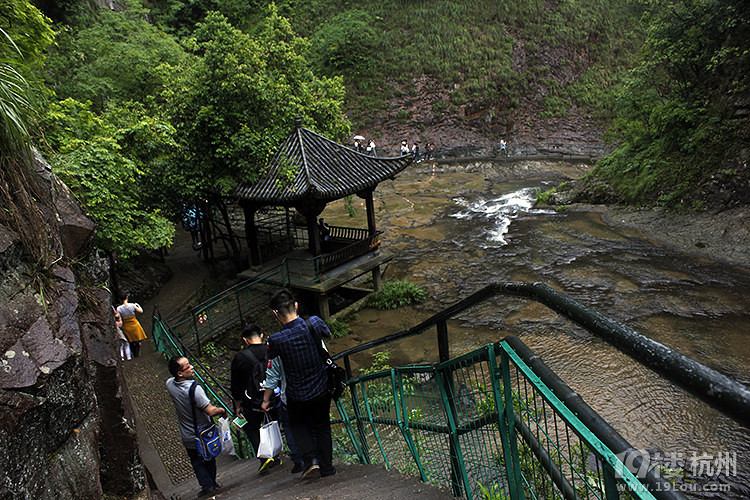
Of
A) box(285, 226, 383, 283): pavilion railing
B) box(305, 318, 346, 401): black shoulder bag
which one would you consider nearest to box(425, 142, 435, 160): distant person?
box(285, 226, 383, 283): pavilion railing

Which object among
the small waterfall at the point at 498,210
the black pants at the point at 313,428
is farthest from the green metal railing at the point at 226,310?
the small waterfall at the point at 498,210

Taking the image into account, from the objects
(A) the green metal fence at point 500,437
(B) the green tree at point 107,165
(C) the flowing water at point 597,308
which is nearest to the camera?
(A) the green metal fence at point 500,437

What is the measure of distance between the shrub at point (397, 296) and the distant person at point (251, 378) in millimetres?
9694

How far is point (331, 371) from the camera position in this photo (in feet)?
13.7

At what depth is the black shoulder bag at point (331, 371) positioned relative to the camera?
4137mm

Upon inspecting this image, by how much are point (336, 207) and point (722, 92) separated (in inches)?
742

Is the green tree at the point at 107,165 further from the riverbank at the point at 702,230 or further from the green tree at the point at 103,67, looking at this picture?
the riverbank at the point at 702,230

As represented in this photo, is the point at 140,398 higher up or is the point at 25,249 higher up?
the point at 25,249

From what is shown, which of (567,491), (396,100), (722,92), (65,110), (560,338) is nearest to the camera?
(567,491)

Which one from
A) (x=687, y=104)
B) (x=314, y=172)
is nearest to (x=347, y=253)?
(x=314, y=172)

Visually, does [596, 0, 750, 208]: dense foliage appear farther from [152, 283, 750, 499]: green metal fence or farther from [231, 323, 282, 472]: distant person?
[231, 323, 282, 472]: distant person

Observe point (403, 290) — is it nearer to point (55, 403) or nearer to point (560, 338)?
point (560, 338)

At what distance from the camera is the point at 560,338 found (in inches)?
436

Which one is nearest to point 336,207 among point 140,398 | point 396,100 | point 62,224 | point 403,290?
point 403,290
